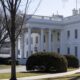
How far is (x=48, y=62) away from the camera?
3045 cm

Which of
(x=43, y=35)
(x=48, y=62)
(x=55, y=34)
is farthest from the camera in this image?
(x=55, y=34)

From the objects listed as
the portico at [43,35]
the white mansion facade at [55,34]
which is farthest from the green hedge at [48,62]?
the white mansion facade at [55,34]

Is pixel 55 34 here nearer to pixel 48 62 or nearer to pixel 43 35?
pixel 43 35

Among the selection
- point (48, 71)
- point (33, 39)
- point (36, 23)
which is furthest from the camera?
point (33, 39)

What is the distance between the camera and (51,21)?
58.7 metres

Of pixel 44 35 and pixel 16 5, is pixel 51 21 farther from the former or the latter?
pixel 16 5

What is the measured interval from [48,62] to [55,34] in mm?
32513

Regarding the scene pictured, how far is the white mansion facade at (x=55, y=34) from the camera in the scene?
5550cm

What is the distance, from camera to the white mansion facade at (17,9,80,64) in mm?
55500

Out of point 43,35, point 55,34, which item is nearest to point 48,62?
point 43,35

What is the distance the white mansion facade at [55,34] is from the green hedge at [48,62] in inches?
901

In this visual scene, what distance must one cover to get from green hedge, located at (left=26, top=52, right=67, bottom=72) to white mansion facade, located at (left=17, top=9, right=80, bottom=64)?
22.9m

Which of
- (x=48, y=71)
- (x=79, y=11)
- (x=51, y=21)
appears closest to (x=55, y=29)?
(x=51, y=21)

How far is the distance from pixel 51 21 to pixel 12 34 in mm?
39210
